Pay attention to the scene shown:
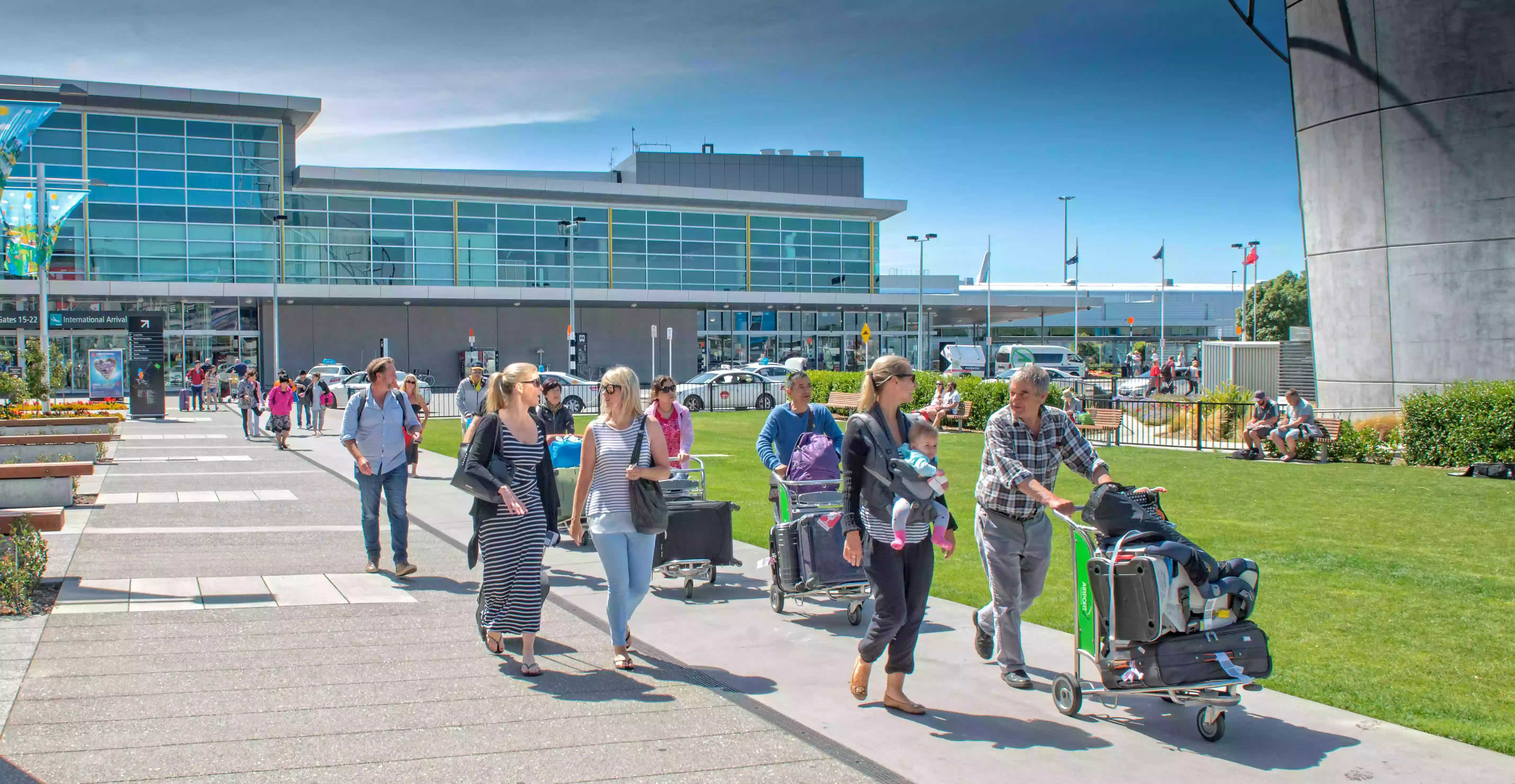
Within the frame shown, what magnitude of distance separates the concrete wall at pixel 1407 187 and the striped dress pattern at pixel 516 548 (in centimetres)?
1858

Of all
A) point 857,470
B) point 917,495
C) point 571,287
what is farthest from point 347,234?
point 917,495

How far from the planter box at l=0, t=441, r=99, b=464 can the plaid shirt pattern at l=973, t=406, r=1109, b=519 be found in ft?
40.7

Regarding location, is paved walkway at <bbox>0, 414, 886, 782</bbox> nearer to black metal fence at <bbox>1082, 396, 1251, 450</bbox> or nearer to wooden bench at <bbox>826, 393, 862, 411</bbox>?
black metal fence at <bbox>1082, 396, 1251, 450</bbox>

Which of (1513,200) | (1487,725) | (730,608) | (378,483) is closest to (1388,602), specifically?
(1487,725)

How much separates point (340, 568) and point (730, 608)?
148 inches

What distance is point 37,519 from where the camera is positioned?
8039 mm

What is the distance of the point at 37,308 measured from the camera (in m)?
46.1

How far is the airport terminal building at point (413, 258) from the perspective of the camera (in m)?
47.0

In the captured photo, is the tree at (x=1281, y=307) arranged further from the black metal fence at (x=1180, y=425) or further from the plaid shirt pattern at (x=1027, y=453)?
the plaid shirt pattern at (x=1027, y=453)

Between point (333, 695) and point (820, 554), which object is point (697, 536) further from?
point (333, 695)

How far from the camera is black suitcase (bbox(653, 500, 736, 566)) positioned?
8.26 m

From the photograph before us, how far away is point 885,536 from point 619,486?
5.67 feet

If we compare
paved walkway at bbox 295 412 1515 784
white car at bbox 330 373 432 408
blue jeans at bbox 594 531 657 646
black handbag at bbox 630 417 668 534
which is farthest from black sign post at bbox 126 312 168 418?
black handbag at bbox 630 417 668 534

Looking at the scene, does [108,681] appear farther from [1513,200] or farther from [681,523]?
[1513,200]
